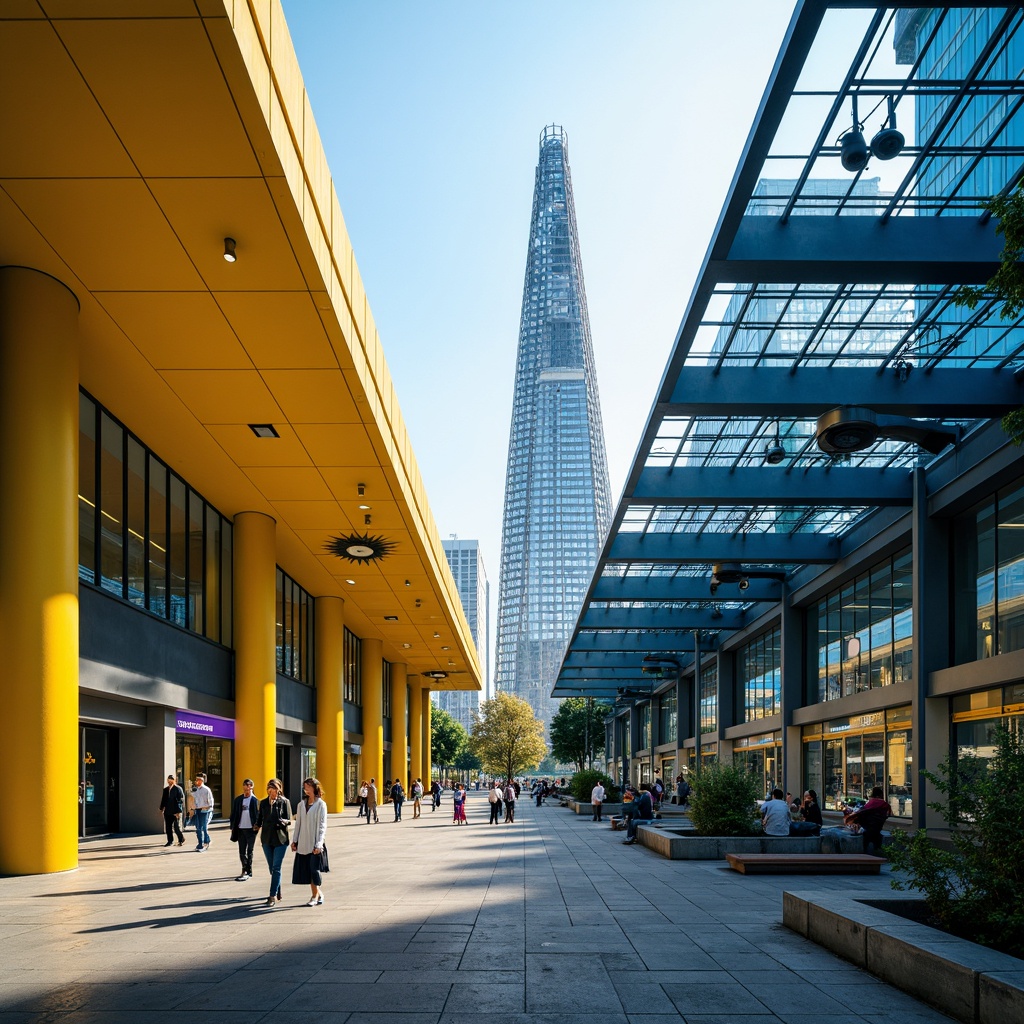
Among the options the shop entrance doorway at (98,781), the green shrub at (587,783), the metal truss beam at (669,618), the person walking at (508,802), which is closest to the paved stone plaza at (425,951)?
the shop entrance doorway at (98,781)

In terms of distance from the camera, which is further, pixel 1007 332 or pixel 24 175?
pixel 1007 332

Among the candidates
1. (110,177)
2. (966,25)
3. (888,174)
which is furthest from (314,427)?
(966,25)

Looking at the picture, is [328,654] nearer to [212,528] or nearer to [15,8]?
[212,528]

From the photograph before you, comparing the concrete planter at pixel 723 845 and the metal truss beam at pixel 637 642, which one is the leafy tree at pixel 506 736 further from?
the concrete planter at pixel 723 845

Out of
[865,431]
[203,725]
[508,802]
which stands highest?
[865,431]

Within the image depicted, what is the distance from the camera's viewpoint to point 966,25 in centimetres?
1275

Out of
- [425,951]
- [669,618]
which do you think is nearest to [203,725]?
[425,951]

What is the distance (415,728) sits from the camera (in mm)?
70125

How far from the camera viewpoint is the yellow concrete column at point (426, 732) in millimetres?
74375

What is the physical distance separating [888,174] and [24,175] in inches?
441

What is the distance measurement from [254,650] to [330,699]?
1157cm

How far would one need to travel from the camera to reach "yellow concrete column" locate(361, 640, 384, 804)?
159ft

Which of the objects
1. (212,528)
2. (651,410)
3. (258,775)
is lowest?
(258,775)

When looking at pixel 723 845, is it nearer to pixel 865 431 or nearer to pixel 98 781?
pixel 865 431
